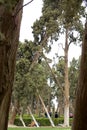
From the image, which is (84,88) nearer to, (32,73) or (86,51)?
(86,51)

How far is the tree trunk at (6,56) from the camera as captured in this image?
8.16 m

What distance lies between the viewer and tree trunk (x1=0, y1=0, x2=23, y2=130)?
8.16m

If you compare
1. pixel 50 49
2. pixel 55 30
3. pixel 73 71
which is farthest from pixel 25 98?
pixel 73 71

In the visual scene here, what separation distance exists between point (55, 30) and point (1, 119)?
20096 millimetres

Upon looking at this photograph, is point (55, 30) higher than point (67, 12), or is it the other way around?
point (55, 30)

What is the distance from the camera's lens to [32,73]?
32.6 meters

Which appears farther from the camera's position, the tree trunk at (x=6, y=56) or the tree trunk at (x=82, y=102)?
the tree trunk at (x=6, y=56)

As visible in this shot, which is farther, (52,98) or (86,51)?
(52,98)

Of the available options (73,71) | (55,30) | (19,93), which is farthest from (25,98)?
(73,71)

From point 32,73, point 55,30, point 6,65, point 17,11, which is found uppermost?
point 55,30

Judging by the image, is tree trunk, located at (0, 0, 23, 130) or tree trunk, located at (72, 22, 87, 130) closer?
tree trunk, located at (72, 22, 87, 130)

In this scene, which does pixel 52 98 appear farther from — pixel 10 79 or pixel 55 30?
pixel 10 79

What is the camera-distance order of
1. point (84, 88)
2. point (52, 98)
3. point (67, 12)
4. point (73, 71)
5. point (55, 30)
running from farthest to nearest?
point (52, 98) → point (73, 71) → point (55, 30) → point (67, 12) → point (84, 88)

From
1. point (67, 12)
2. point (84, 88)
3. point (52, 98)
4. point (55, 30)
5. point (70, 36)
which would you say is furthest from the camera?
point (52, 98)
